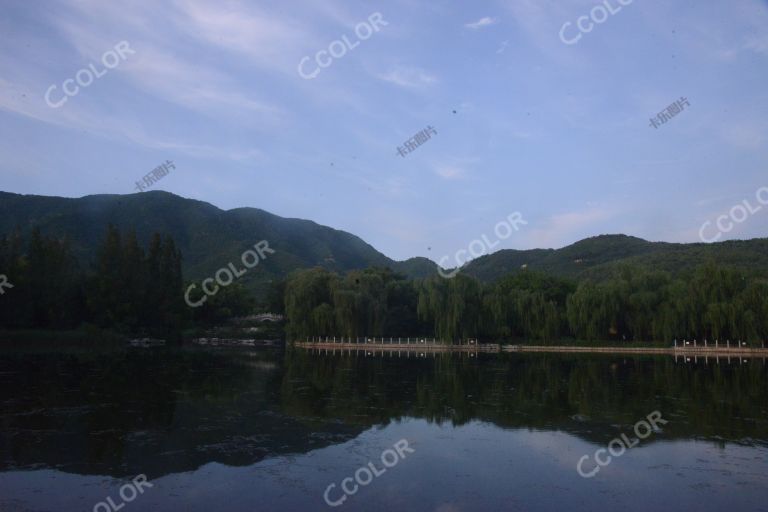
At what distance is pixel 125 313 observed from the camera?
54125 millimetres

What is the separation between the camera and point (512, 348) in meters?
52.3

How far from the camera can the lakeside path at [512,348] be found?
1746 inches

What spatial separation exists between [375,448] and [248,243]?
107433 millimetres

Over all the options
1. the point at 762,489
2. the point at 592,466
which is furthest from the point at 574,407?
the point at 762,489

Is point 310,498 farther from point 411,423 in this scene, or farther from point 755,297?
point 755,297

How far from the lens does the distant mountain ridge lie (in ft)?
301

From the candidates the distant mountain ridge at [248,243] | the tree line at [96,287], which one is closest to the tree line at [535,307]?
the tree line at [96,287]

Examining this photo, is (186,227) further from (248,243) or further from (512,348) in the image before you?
(512,348)

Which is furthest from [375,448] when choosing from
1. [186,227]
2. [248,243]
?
[186,227]

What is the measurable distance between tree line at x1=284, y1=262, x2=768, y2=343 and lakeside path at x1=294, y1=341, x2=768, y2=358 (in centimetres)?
96

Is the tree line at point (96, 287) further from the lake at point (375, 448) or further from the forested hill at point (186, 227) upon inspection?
the forested hill at point (186, 227)

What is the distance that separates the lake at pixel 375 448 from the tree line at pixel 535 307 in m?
29.4

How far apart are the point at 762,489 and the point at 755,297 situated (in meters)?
40.6

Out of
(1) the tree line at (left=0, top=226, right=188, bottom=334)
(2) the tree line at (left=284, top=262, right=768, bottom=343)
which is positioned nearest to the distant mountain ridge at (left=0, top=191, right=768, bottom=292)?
(2) the tree line at (left=284, top=262, right=768, bottom=343)
